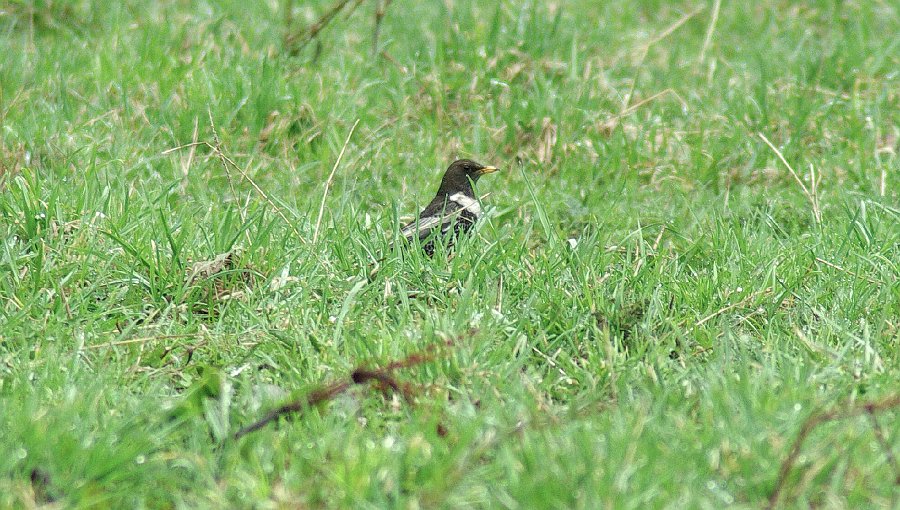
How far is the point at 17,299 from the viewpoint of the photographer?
386 centimetres

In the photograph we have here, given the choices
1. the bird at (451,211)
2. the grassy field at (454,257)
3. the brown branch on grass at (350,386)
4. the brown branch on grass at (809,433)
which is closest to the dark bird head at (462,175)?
the bird at (451,211)

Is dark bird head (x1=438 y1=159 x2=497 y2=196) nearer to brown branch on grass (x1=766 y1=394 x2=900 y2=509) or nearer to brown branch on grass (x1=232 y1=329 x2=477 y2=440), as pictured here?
brown branch on grass (x1=232 y1=329 x2=477 y2=440)

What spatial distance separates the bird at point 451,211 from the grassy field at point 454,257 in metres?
0.12

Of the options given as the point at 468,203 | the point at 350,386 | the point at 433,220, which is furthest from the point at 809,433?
the point at 468,203

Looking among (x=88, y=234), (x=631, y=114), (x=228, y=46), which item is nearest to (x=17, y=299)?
(x=88, y=234)

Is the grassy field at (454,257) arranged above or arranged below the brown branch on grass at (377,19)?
below

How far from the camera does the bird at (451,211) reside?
4516 mm

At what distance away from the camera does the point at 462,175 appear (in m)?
5.33

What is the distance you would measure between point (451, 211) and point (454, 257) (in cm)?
60

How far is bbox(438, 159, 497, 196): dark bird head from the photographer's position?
5.23 metres

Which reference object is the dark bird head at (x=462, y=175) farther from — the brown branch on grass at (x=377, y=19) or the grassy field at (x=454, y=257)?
the brown branch on grass at (x=377, y=19)

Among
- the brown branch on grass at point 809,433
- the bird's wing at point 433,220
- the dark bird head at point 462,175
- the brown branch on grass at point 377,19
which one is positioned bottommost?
the dark bird head at point 462,175

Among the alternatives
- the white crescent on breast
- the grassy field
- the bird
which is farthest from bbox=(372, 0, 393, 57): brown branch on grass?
the white crescent on breast

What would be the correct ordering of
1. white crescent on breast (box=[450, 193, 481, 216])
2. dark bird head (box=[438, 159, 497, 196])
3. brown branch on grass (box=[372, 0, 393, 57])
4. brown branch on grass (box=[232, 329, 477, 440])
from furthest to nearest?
brown branch on grass (box=[372, 0, 393, 57]) → dark bird head (box=[438, 159, 497, 196]) → white crescent on breast (box=[450, 193, 481, 216]) → brown branch on grass (box=[232, 329, 477, 440])
